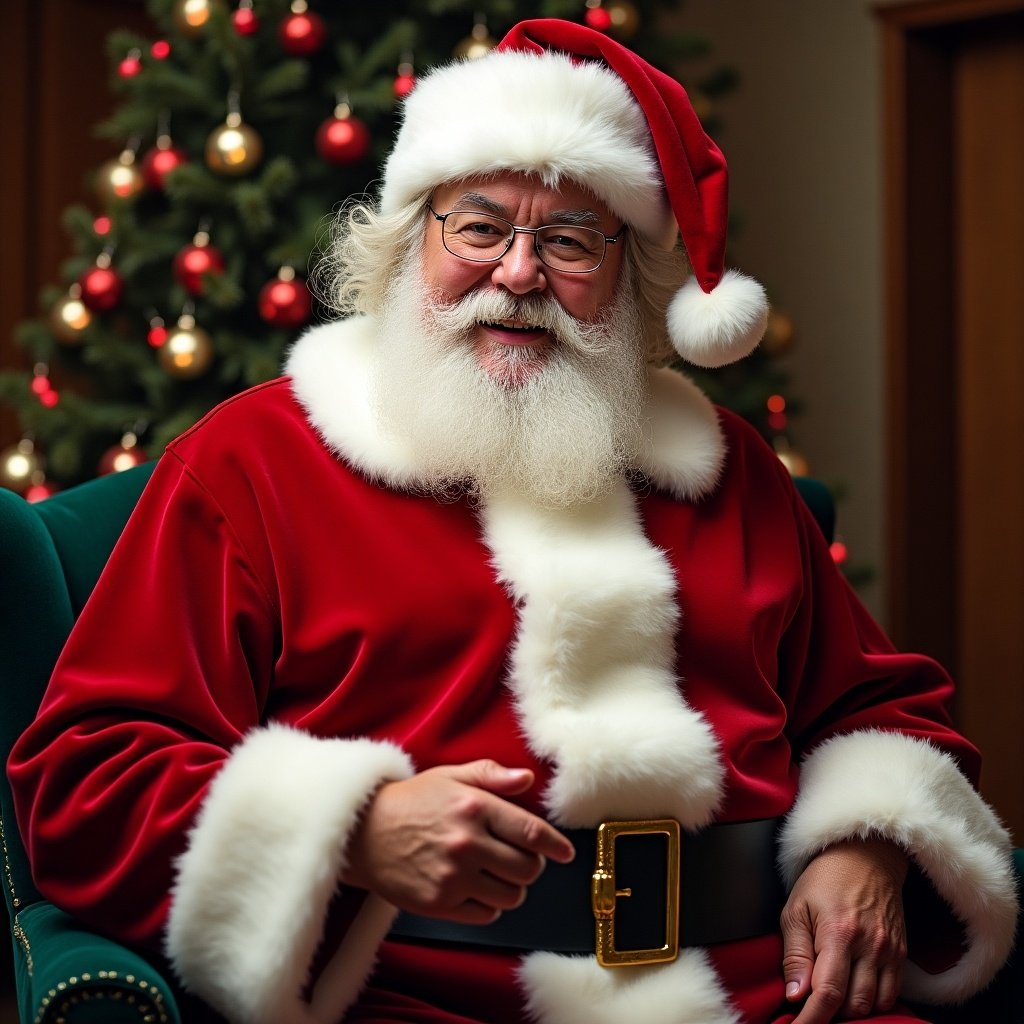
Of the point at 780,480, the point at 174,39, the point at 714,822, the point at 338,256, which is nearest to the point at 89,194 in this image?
the point at 174,39

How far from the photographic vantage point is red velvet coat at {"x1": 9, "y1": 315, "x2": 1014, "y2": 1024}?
4.43 ft

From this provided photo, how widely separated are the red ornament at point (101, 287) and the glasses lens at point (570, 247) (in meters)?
1.58

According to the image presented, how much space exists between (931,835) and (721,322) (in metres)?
0.73

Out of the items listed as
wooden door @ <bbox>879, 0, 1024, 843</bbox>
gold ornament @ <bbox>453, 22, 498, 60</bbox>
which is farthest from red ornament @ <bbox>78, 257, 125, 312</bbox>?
wooden door @ <bbox>879, 0, 1024, 843</bbox>

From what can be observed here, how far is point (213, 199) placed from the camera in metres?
2.96

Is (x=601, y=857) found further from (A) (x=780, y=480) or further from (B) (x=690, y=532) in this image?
(A) (x=780, y=480)

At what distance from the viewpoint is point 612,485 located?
69.4 inches

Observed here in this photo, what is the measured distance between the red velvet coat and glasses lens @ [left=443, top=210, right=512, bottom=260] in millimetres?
233

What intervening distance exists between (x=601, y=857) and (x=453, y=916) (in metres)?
0.25

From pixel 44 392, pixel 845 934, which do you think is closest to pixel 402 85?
pixel 44 392

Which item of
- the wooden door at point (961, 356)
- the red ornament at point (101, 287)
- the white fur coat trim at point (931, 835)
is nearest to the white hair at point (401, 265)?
the white fur coat trim at point (931, 835)

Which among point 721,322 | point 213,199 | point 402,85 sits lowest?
point 721,322

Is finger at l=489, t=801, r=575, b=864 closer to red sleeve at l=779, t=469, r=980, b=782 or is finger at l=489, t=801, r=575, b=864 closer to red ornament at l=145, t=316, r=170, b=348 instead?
red sleeve at l=779, t=469, r=980, b=782

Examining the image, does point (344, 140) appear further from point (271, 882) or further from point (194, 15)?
point (271, 882)
